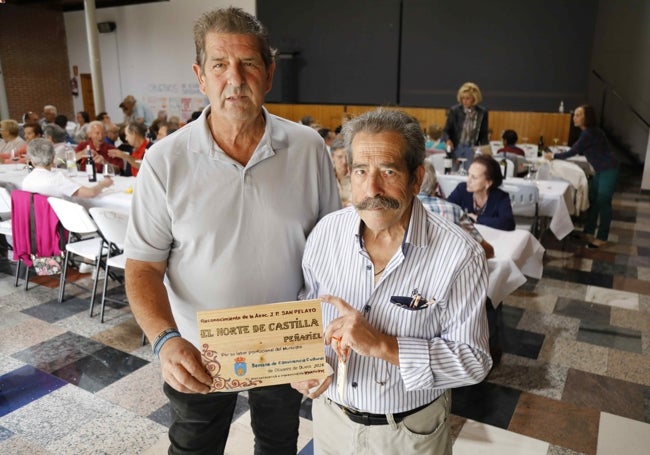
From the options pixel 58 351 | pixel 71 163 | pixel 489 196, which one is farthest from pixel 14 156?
pixel 489 196

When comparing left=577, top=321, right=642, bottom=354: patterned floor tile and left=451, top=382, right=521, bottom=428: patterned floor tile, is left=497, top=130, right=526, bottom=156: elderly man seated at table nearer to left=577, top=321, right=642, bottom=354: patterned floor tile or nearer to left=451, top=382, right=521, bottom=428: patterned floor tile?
left=577, top=321, right=642, bottom=354: patterned floor tile

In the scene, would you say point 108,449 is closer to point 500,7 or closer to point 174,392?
point 174,392

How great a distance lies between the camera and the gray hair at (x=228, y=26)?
1.36 m

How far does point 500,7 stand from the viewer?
1020 cm

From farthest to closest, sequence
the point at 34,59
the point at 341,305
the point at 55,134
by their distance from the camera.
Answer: the point at 34,59 → the point at 55,134 → the point at 341,305

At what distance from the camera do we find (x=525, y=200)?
4.79 m

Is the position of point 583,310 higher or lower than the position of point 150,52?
lower

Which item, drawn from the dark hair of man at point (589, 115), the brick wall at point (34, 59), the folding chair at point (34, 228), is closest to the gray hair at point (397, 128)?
the folding chair at point (34, 228)

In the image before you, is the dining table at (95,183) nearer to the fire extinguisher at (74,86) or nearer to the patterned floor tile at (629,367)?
the patterned floor tile at (629,367)

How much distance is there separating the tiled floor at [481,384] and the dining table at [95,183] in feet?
2.68

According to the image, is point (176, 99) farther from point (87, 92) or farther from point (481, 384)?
point (481, 384)

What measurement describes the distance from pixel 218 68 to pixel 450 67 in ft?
34.1

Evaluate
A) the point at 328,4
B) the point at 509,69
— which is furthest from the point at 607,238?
the point at 328,4

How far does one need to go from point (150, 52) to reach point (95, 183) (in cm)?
1020
